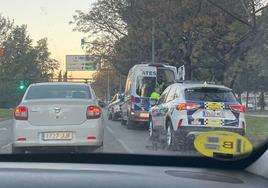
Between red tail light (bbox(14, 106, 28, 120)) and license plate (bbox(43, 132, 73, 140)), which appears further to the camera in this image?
red tail light (bbox(14, 106, 28, 120))

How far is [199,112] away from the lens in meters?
9.03

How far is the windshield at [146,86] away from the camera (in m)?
7.61

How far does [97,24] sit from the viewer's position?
3641 cm

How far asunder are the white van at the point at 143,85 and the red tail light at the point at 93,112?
387 inches

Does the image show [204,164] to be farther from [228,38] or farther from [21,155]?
[228,38]

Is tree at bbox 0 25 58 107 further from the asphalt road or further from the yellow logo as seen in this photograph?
the yellow logo

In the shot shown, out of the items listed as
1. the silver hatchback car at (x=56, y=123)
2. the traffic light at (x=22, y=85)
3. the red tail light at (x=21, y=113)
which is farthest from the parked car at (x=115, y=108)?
the red tail light at (x=21, y=113)

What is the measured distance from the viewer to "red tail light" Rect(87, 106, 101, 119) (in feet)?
30.6

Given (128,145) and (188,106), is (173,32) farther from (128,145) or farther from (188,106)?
(128,145)

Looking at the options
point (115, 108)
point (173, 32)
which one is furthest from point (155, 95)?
point (173, 32)

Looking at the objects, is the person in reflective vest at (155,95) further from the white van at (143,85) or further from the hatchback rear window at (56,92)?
the hatchback rear window at (56,92)

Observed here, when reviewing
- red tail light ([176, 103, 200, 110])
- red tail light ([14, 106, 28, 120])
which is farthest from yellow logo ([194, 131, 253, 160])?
red tail light ([14, 106, 28, 120])

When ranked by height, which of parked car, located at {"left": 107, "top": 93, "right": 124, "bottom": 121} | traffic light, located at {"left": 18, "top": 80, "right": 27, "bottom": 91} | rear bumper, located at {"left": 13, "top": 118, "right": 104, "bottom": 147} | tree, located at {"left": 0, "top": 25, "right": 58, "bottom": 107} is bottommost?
parked car, located at {"left": 107, "top": 93, "right": 124, "bottom": 121}

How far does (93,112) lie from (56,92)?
71cm
